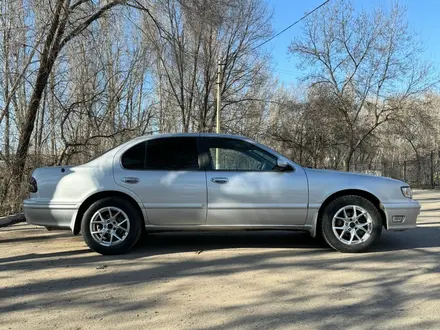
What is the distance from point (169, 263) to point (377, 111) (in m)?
23.5

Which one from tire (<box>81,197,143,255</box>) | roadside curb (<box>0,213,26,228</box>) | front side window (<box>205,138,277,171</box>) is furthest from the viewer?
roadside curb (<box>0,213,26,228</box>)

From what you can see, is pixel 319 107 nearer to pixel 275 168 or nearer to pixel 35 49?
pixel 35 49

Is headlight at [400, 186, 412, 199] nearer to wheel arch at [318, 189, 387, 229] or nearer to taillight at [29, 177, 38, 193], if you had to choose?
wheel arch at [318, 189, 387, 229]

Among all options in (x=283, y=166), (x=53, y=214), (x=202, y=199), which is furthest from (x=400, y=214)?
(x=53, y=214)

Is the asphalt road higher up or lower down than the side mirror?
lower down

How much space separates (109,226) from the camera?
5.93 meters

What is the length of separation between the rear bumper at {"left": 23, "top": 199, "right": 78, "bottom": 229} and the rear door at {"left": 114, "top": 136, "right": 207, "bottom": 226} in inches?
30.7

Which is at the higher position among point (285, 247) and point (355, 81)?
point (355, 81)

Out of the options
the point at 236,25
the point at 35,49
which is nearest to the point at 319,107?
→ the point at 236,25

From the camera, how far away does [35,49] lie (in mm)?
10445

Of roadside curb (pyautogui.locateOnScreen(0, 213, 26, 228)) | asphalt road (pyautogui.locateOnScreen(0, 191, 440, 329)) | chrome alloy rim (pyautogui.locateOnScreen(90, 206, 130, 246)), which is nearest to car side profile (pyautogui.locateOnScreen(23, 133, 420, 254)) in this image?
chrome alloy rim (pyautogui.locateOnScreen(90, 206, 130, 246))

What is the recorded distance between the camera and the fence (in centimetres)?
2384

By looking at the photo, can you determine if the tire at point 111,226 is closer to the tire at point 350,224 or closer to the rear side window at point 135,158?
the rear side window at point 135,158

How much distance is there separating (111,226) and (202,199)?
1.31 metres
